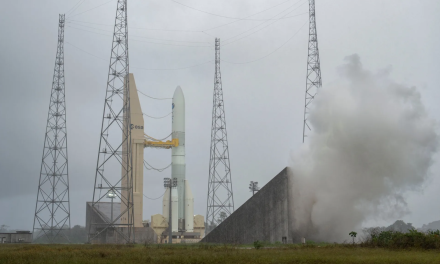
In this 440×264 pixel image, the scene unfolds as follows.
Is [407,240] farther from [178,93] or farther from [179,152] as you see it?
[178,93]

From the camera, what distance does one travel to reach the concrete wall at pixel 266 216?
42.1 m

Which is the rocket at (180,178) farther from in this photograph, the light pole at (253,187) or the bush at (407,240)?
the bush at (407,240)

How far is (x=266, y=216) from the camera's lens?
4297 centimetres

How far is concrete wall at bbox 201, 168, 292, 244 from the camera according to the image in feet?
138

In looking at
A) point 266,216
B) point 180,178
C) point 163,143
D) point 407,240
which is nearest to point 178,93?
point 163,143

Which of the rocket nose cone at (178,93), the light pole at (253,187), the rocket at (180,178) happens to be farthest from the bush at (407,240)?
the rocket nose cone at (178,93)

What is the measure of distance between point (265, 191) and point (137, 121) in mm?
31780

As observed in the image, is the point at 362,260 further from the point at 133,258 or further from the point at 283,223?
the point at 283,223

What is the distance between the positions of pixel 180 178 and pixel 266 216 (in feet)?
97.2

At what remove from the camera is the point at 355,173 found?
39094 mm

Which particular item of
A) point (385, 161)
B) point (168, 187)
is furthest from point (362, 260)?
point (168, 187)

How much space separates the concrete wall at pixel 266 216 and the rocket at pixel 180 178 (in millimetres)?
26272

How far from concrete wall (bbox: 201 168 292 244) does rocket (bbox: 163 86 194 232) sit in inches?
1034

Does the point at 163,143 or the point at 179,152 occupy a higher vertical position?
the point at 163,143
